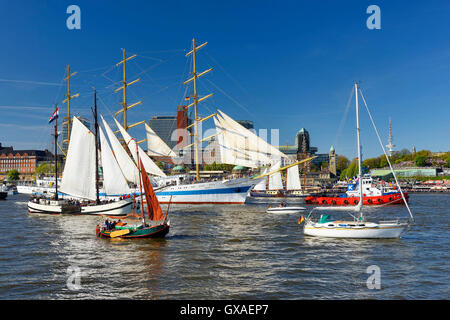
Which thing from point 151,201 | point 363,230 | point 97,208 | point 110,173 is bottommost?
point 363,230

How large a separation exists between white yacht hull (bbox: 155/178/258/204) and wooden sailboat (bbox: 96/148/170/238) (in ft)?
126

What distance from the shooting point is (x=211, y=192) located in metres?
71.9

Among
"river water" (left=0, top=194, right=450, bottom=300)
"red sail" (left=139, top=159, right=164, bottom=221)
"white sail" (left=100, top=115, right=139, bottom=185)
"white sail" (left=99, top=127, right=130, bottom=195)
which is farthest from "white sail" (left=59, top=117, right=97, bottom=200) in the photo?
"red sail" (left=139, top=159, right=164, bottom=221)

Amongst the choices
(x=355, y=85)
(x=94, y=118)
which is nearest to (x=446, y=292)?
(x=355, y=85)

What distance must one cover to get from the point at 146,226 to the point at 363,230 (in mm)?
18203

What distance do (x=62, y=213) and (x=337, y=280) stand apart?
43.5 metres

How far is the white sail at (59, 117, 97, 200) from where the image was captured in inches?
1978

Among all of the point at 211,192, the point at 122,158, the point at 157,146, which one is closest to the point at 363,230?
the point at 122,158

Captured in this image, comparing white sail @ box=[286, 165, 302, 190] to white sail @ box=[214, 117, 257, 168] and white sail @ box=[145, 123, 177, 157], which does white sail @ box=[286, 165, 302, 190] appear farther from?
white sail @ box=[145, 123, 177, 157]

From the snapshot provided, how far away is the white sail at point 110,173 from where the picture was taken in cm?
5066

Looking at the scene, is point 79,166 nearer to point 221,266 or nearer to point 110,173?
point 110,173
